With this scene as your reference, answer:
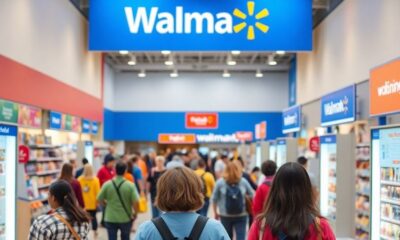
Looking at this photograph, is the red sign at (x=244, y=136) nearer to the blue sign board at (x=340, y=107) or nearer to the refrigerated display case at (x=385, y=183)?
the blue sign board at (x=340, y=107)

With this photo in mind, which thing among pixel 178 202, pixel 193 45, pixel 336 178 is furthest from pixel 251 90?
pixel 178 202

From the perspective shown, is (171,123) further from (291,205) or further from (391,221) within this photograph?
(291,205)

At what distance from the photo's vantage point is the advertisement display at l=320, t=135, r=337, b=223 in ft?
27.3

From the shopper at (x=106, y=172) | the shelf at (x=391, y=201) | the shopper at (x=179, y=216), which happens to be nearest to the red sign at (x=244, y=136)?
the shopper at (x=106, y=172)

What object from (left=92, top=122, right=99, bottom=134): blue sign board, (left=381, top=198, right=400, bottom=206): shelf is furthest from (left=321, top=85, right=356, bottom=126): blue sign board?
(left=92, top=122, right=99, bottom=134): blue sign board

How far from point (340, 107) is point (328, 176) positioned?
1.95m

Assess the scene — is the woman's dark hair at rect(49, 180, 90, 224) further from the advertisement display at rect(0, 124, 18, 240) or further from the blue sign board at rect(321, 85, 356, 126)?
the blue sign board at rect(321, 85, 356, 126)

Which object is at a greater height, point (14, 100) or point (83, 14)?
point (83, 14)

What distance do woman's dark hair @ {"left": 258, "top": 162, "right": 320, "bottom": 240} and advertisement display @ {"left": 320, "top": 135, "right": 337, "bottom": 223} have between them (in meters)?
5.58

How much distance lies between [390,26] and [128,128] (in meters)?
15.8

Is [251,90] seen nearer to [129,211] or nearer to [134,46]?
[134,46]

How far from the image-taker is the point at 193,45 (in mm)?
11203

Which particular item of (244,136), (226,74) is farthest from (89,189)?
(226,74)

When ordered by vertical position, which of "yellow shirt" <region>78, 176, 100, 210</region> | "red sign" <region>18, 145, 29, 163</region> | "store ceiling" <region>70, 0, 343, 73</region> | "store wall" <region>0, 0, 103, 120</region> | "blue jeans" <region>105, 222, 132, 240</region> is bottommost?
"blue jeans" <region>105, 222, 132, 240</region>
